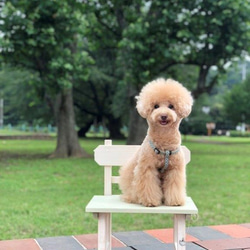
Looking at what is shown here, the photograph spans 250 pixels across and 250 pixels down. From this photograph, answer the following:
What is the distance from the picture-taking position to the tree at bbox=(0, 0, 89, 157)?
9.35 meters

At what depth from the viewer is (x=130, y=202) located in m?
2.63

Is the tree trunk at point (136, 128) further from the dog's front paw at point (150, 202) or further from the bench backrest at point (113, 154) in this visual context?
the dog's front paw at point (150, 202)

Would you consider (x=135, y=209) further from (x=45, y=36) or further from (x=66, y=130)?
(x=66, y=130)

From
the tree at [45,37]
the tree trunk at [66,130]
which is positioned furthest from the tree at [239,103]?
the tree at [45,37]

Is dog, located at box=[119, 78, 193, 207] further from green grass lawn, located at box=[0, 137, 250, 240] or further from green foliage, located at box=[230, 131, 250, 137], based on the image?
green foliage, located at box=[230, 131, 250, 137]

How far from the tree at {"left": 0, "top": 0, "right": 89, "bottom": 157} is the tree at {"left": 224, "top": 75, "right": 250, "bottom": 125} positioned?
776 inches

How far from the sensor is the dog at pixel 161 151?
7.77 ft

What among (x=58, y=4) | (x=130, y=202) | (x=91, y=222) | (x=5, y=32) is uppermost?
(x=58, y=4)

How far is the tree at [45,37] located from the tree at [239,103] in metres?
19.7

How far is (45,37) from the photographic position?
371 inches

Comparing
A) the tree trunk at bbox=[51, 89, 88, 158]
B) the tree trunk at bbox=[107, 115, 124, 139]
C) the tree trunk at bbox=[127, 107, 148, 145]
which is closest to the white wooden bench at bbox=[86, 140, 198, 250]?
the tree trunk at bbox=[51, 89, 88, 158]

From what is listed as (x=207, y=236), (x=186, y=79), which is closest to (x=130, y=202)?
(x=207, y=236)

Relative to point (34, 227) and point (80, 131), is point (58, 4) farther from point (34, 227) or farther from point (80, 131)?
point (80, 131)

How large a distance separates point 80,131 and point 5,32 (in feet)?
68.5
